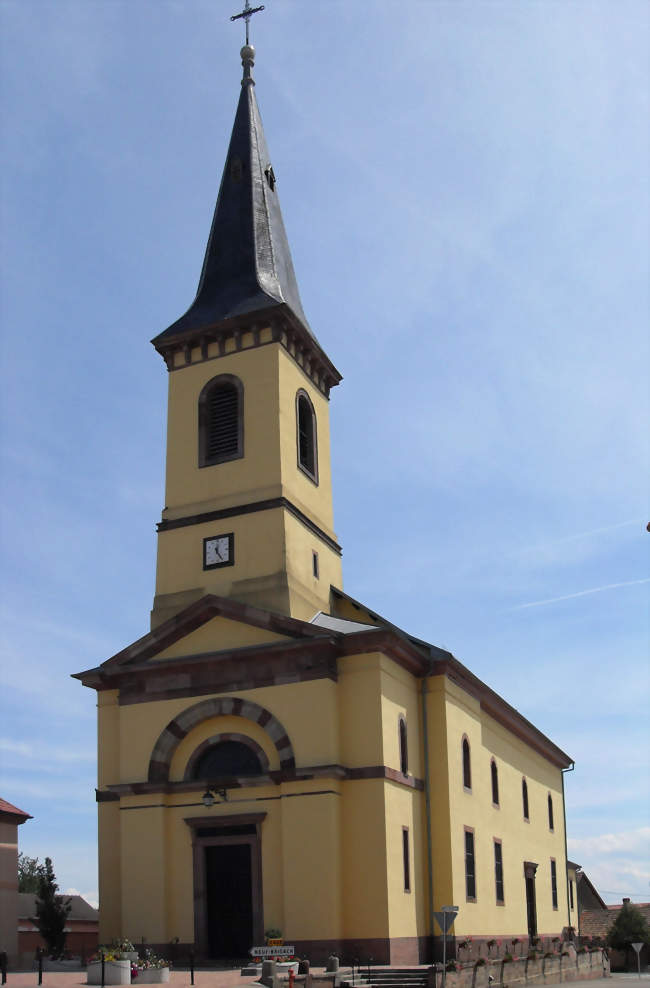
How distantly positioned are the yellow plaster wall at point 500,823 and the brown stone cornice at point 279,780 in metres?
2.48

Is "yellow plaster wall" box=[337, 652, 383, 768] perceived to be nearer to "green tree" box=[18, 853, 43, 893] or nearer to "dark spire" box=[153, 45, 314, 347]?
"dark spire" box=[153, 45, 314, 347]

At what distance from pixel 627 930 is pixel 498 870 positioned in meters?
27.8

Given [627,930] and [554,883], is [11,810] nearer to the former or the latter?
[554,883]

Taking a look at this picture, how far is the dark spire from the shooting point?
33438 millimetres

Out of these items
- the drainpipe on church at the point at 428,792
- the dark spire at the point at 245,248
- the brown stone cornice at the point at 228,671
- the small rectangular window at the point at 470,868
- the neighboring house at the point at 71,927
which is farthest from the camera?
the neighboring house at the point at 71,927

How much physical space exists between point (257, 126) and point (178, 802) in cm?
2361

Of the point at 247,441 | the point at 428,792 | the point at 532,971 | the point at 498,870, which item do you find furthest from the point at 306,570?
the point at 532,971

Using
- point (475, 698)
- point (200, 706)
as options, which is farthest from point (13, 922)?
point (475, 698)

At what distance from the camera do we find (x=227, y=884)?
88.6ft

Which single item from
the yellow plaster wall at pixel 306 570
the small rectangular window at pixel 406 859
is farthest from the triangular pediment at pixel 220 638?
the small rectangular window at pixel 406 859

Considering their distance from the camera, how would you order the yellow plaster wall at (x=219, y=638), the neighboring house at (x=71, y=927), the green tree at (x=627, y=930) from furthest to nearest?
the green tree at (x=627, y=930) → the neighboring house at (x=71, y=927) → the yellow plaster wall at (x=219, y=638)

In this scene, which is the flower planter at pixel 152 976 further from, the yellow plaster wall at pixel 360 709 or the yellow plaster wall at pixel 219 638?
the yellow plaster wall at pixel 219 638

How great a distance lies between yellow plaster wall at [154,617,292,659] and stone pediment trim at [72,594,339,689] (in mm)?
112

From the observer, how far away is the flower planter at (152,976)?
22.1m
